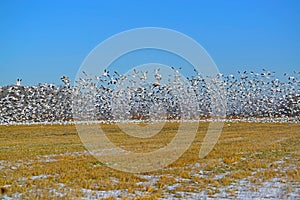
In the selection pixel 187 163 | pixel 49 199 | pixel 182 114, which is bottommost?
pixel 49 199

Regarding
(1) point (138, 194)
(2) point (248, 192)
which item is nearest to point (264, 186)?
(2) point (248, 192)

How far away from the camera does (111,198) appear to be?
11461mm

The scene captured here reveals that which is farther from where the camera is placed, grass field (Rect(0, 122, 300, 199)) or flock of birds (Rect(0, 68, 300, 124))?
flock of birds (Rect(0, 68, 300, 124))

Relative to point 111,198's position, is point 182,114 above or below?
above

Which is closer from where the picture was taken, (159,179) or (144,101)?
(159,179)

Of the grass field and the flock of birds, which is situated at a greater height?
the flock of birds

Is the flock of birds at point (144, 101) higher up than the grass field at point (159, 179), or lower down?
higher up

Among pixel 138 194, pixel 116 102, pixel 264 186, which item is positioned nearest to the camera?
pixel 138 194

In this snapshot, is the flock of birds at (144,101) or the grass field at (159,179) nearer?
the grass field at (159,179)

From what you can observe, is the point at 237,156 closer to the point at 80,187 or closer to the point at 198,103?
the point at 80,187

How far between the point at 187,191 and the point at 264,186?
2.49m

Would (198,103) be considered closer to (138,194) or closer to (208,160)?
(208,160)

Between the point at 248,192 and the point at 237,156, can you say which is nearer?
the point at 248,192

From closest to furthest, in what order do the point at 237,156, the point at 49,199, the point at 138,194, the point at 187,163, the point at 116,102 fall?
the point at 49,199 → the point at 138,194 → the point at 187,163 → the point at 237,156 → the point at 116,102
